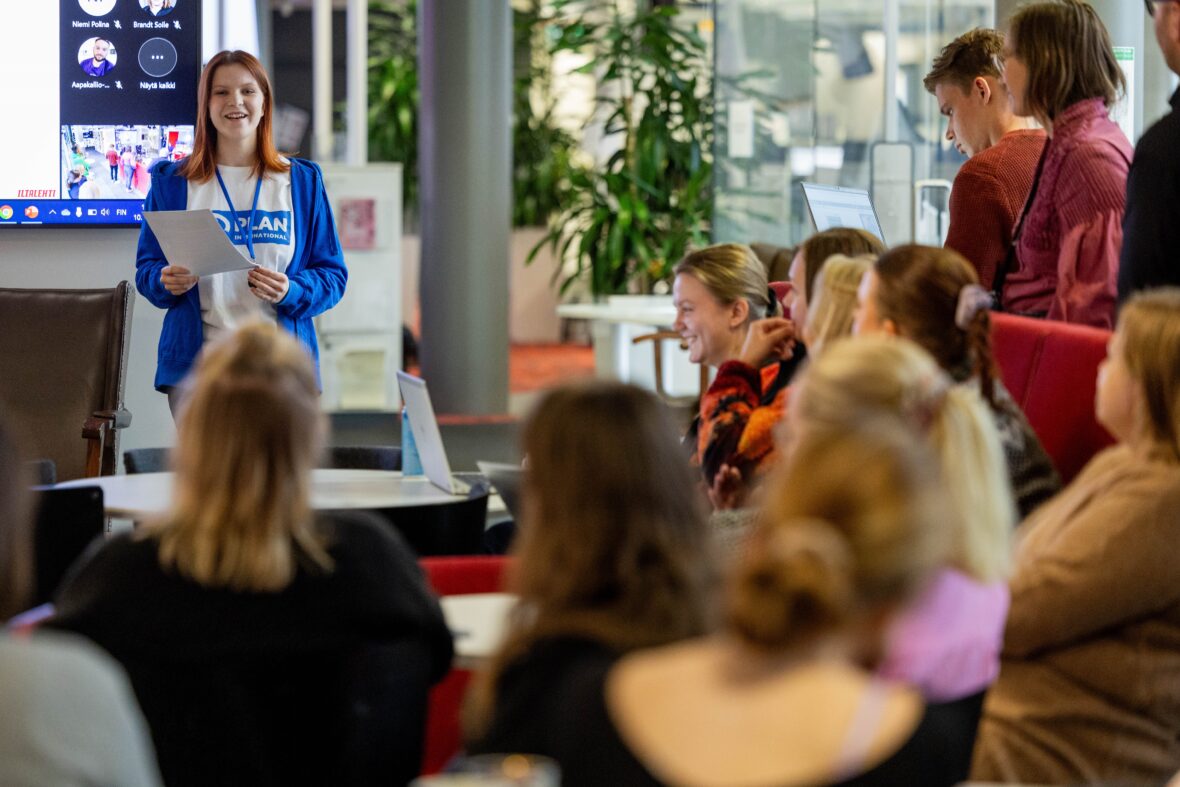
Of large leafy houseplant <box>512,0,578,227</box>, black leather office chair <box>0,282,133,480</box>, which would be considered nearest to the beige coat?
black leather office chair <box>0,282,133,480</box>

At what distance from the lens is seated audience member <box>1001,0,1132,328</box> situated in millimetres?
3330

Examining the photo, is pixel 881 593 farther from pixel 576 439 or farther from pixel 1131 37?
pixel 1131 37

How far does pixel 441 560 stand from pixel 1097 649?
120 centimetres

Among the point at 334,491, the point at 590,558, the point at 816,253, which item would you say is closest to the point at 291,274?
the point at 334,491

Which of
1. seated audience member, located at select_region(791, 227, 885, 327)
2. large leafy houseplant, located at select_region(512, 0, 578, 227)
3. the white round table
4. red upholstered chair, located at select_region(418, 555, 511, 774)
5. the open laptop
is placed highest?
large leafy houseplant, located at select_region(512, 0, 578, 227)

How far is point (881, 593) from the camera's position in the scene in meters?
1.38

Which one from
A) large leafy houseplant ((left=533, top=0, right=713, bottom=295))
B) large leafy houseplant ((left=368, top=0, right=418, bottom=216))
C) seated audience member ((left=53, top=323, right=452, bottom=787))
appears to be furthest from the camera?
large leafy houseplant ((left=368, top=0, right=418, bottom=216))

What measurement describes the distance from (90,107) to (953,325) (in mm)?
3410

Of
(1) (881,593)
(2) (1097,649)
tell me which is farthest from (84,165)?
(1) (881,593)

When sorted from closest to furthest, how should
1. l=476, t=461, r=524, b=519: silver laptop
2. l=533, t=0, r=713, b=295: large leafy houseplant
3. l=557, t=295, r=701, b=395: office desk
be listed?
1. l=476, t=461, r=524, b=519: silver laptop
2. l=557, t=295, r=701, b=395: office desk
3. l=533, t=0, r=713, b=295: large leafy houseplant

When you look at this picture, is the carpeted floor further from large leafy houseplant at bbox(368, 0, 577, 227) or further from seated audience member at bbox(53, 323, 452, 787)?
seated audience member at bbox(53, 323, 452, 787)

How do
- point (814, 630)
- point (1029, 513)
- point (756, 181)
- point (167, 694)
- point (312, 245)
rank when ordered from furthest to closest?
point (756, 181)
point (312, 245)
point (1029, 513)
point (167, 694)
point (814, 630)

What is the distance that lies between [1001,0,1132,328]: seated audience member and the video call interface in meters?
2.97

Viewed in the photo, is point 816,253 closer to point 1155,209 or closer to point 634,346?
point 1155,209
